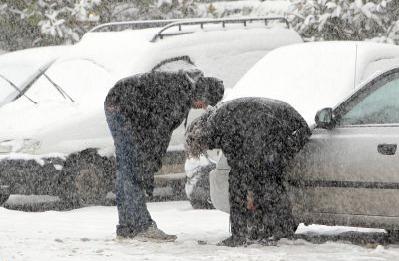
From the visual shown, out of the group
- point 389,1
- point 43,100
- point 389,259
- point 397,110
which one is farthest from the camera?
point 389,1

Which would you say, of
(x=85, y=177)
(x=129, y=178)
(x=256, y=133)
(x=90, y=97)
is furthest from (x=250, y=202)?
(x=90, y=97)

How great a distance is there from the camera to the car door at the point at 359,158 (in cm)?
856

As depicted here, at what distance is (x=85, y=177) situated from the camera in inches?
480

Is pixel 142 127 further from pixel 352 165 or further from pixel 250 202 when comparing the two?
pixel 352 165

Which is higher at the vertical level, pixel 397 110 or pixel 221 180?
pixel 397 110

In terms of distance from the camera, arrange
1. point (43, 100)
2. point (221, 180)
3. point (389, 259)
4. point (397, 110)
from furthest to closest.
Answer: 1. point (43, 100)
2. point (221, 180)
3. point (397, 110)
4. point (389, 259)

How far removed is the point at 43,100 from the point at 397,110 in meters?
5.55

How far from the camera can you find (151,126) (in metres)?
9.46

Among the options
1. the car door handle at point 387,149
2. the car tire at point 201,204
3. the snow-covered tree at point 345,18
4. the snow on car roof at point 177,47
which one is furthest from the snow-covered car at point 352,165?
the snow-covered tree at point 345,18

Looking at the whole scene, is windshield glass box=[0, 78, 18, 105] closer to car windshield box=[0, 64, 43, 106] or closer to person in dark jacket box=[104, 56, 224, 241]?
car windshield box=[0, 64, 43, 106]

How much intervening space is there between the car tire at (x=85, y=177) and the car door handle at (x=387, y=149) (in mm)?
4280

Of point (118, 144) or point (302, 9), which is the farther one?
point (302, 9)

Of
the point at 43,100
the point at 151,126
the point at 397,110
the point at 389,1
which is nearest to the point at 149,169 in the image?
the point at 151,126

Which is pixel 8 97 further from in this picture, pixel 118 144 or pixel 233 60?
pixel 118 144
